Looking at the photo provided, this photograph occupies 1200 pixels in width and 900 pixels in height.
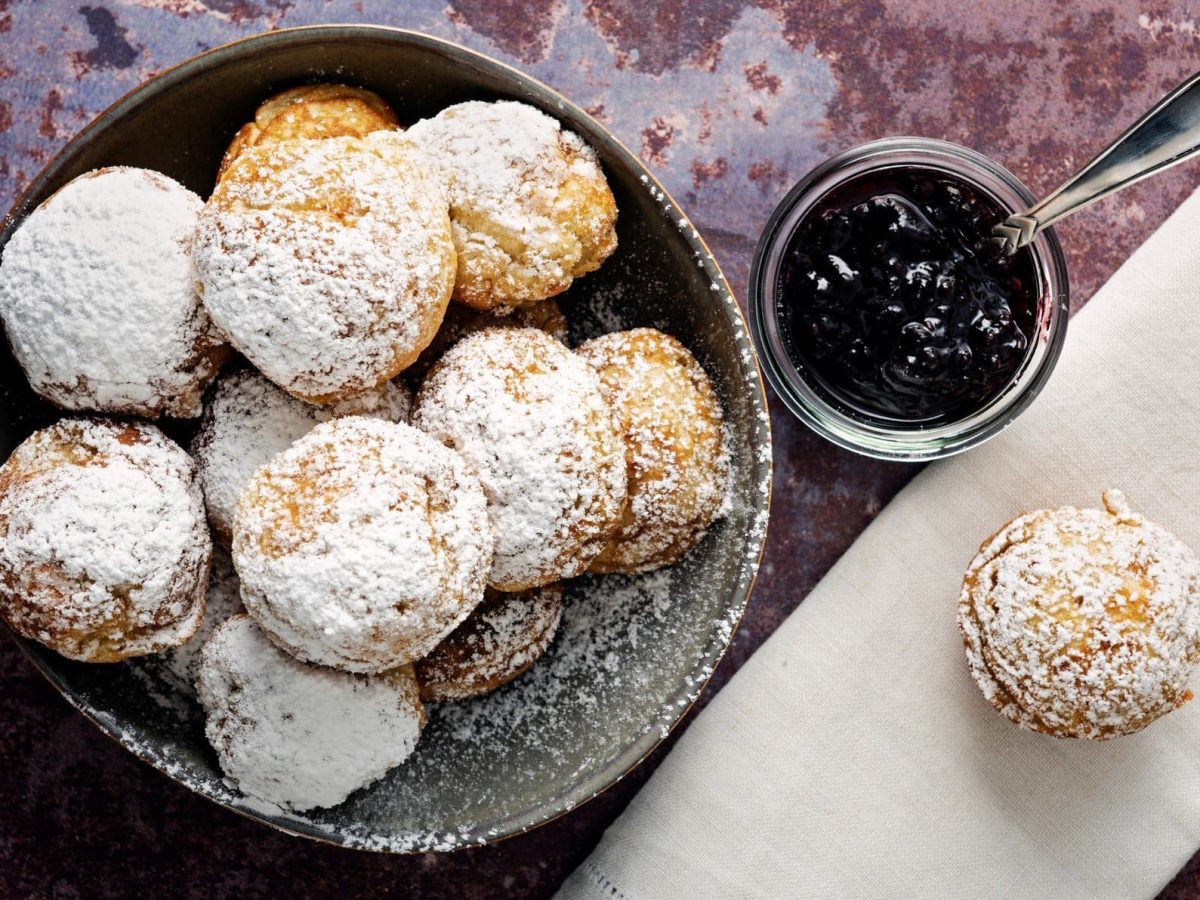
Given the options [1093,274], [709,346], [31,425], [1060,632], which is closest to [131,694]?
[31,425]

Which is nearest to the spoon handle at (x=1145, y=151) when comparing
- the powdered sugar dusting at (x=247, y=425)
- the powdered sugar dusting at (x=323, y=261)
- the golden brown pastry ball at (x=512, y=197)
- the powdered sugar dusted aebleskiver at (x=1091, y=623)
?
the powdered sugar dusted aebleskiver at (x=1091, y=623)

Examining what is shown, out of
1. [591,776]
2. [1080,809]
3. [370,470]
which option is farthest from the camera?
[1080,809]

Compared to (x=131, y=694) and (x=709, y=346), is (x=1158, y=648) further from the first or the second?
(x=131, y=694)

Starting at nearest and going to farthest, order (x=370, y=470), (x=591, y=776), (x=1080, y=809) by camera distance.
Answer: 1. (x=370, y=470)
2. (x=591, y=776)
3. (x=1080, y=809)

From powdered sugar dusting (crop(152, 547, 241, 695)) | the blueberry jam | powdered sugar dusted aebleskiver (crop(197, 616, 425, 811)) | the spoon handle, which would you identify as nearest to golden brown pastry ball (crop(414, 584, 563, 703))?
powdered sugar dusted aebleskiver (crop(197, 616, 425, 811))

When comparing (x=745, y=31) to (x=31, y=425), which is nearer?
(x=31, y=425)

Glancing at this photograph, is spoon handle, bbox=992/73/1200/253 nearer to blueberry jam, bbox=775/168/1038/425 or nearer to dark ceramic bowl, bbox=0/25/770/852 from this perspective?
blueberry jam, bbox=775/168/1038/425
